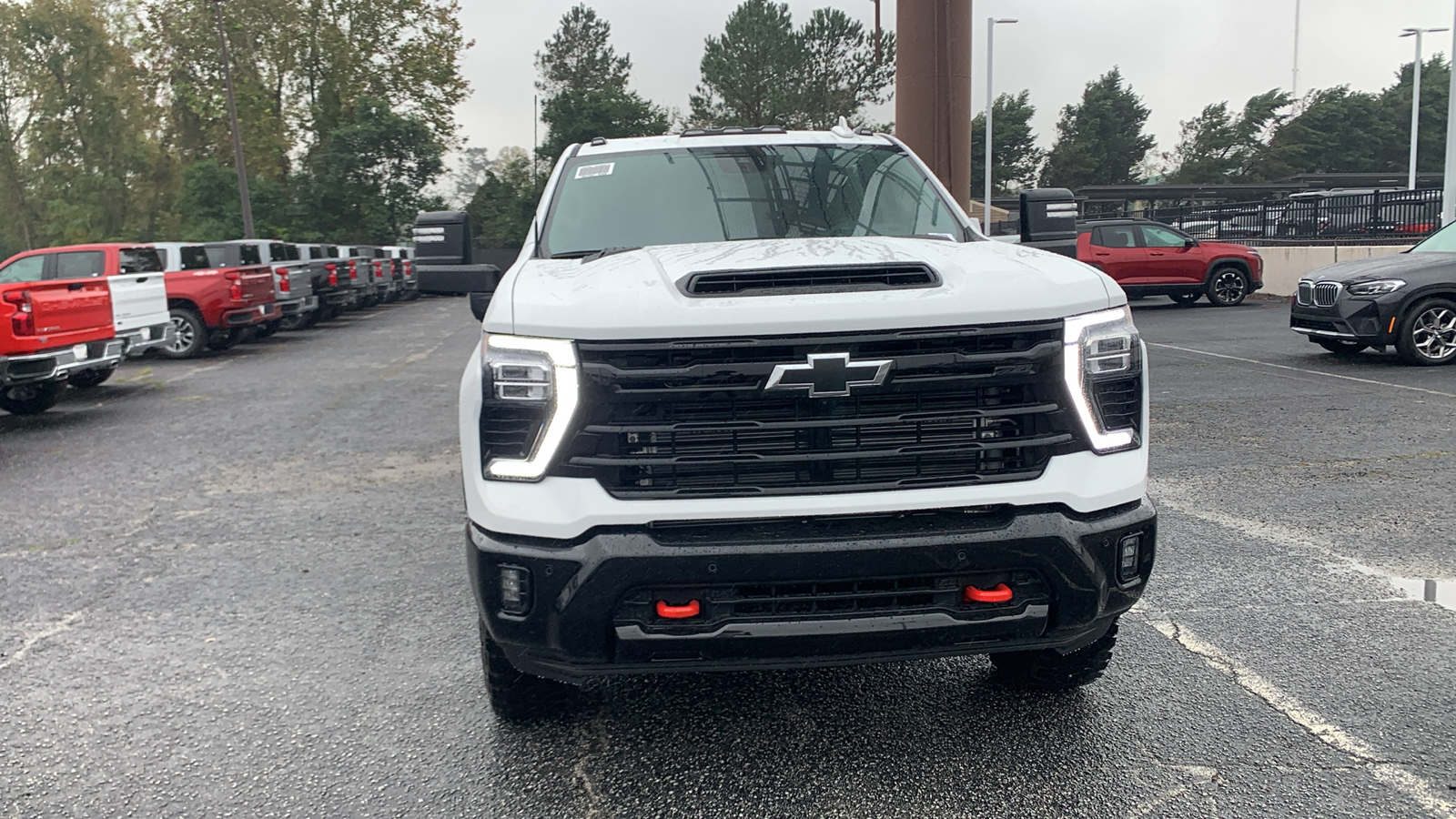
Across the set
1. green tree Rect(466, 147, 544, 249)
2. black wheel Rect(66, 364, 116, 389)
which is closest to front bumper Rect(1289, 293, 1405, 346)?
black wheel Rect(66, 364, 116, 389)

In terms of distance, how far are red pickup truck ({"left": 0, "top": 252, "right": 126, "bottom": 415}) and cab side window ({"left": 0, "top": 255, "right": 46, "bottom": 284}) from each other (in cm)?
446

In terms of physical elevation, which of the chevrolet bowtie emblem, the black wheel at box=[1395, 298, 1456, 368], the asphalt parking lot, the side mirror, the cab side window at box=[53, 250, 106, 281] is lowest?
the asphalt parking lot

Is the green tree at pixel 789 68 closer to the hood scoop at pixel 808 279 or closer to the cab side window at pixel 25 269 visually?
the cab side window at pixel 25 269

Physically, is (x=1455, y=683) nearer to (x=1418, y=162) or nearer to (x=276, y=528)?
(x=276, y=528)

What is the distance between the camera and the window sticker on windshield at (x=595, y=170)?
5.16 m

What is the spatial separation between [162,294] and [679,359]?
1376 centimetres

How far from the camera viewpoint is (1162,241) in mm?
22094

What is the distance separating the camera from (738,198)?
4.88 m

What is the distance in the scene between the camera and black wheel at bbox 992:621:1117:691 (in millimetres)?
3791

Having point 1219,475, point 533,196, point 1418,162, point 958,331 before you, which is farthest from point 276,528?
point 1418,162

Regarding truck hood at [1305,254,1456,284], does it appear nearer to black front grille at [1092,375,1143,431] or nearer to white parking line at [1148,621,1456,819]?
white parking line at [1148,621,1456,819]

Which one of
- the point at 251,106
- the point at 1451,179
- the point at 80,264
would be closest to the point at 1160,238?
the point at 1451,179

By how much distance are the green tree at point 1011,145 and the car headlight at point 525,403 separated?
105 meters

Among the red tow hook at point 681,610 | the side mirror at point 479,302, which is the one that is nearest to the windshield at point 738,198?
the side mirror at point 479,302
